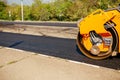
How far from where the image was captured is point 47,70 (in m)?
6.67

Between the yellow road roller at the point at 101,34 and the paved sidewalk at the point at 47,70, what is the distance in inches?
28.7

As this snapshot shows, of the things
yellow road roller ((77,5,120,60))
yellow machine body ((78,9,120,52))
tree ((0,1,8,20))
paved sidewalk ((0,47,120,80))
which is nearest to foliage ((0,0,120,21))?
tree ((0,1,8,20))

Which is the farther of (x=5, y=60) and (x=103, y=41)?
(x=5, y=60)

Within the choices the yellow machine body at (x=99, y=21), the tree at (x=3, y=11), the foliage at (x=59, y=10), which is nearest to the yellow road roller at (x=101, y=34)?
the yellow machine body at (x=99, y=21)

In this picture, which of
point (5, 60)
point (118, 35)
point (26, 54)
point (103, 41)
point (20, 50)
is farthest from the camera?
point (20, 50)

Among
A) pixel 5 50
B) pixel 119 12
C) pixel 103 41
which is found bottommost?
pixel 5 50

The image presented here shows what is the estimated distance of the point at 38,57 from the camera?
26.9 feet

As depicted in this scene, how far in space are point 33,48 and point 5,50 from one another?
1.18m

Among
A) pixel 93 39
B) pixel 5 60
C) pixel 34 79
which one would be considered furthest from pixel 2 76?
pixel 93 39

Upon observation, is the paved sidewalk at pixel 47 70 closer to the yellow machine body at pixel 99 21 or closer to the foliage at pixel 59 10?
the yellow machine body at pixel 99 21

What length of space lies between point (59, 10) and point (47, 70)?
32.6 meters

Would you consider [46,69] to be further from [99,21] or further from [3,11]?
[3,11]

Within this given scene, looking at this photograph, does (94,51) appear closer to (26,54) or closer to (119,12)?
(119,12)

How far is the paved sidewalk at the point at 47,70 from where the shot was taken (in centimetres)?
606
